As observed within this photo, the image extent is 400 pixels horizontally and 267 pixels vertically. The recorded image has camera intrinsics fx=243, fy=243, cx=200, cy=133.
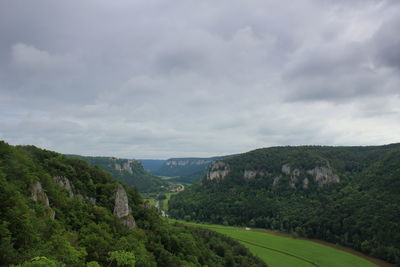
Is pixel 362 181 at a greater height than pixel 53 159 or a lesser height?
lesser

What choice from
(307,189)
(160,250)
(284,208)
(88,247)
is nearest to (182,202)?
(284,208)

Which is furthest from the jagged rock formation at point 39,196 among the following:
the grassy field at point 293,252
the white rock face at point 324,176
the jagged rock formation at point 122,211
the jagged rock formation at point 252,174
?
the jagged rock formation at point 252,174

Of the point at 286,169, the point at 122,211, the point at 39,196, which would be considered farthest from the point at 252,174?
the point at 39,196

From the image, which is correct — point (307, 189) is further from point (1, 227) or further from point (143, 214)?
point (1, 227)

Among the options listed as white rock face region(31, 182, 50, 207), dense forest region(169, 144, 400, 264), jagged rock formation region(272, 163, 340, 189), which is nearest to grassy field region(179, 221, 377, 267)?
dense forest region(169, 144, 400, 264)

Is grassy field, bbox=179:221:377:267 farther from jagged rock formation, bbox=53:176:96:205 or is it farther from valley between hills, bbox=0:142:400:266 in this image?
jagged rock formation, bbox=53:176:96:205

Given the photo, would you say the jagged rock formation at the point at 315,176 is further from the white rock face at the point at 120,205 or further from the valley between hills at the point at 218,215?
the white rock face at the point at 120,205
